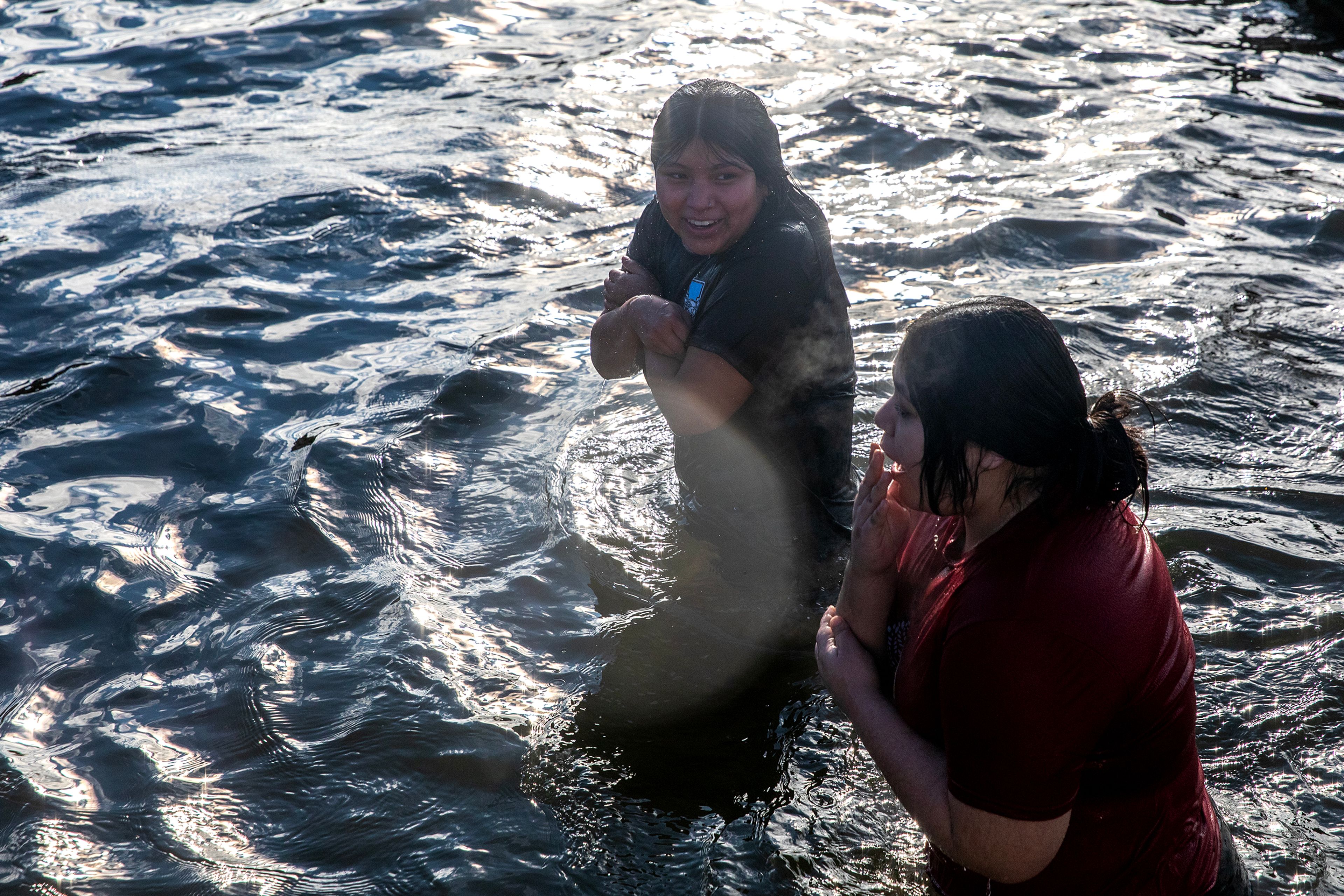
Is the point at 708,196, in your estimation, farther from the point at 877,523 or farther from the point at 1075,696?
the point at 1075,696

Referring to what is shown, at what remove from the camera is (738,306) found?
3479mm

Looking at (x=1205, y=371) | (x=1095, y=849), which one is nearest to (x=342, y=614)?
(x=1095, y=849)

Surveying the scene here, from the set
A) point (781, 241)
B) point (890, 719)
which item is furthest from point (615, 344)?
point (890, 719)

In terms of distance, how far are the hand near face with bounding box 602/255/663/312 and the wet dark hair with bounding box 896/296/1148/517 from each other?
1924mm

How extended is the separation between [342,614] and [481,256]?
3839 millimetres

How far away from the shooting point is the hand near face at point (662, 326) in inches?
141

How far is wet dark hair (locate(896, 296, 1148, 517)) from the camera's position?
203 cm

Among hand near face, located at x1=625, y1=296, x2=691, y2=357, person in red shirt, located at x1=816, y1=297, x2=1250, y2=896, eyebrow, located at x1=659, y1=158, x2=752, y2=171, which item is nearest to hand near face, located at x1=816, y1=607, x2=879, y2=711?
person in red shirt, located at x1=816, y1=297, x2=1250, y2=896

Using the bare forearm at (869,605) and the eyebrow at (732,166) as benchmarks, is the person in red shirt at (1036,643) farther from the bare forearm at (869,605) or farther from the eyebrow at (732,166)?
the eyebrow at (732,166)

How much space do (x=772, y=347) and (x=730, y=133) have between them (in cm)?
72

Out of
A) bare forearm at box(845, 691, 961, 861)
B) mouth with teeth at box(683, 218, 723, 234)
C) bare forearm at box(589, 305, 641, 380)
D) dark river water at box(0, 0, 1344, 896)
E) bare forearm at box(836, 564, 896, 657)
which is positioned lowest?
dark river water at box(0, 0, 1344, 896)

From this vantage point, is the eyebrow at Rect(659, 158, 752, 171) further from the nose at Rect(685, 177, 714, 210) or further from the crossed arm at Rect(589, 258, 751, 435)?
the crossed arm at Rect(589, 258, 751, 435)

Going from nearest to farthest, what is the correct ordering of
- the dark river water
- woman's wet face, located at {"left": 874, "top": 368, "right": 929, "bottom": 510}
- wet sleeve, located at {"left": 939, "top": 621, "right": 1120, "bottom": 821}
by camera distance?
wet sleeve, located at {"left": 939, "top": 621, "right": 1120, "bottom": 821}, woman's wet face, located at {"left": 874, "top": 368, "right": 929, "bottom": 510}, the dark river water

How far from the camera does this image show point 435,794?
345 centimetres
